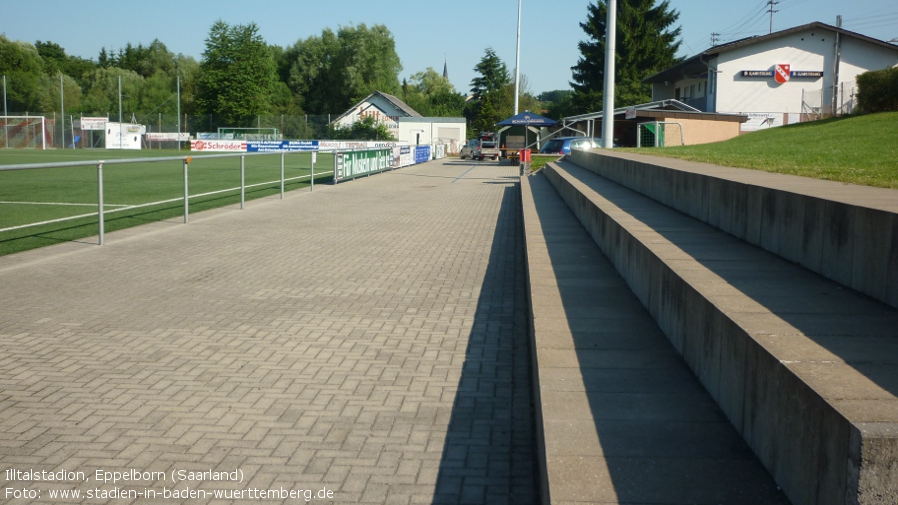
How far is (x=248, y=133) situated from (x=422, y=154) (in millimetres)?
26036

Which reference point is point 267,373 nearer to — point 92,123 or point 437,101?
point 92,123

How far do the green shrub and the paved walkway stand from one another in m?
16.1

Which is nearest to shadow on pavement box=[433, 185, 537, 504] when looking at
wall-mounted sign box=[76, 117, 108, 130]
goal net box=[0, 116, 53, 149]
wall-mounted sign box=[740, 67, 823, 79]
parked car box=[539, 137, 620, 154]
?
parked car box=[539, 137, 620, 154]

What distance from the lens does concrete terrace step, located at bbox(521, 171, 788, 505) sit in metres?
3.13

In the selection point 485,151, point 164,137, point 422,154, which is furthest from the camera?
point 164,137

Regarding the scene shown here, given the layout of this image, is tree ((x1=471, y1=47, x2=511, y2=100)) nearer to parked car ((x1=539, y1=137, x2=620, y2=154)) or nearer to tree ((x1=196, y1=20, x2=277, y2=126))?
tree ((x1=196, y1=20, x2=277, y2=126))

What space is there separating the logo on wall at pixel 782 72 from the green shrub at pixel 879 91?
970 inches

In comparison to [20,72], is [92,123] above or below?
below

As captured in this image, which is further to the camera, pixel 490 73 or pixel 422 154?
pixel 490 73

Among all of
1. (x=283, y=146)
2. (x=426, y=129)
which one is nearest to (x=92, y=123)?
(x=283, y=146)

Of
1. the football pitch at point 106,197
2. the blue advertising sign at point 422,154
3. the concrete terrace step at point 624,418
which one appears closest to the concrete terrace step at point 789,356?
the concrete terrace step at point 624,418

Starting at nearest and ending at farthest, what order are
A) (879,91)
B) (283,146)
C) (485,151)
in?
(879,91) < (485,151) < (283,146)

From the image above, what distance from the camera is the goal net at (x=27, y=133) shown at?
5975 cm

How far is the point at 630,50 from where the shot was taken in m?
72.1
